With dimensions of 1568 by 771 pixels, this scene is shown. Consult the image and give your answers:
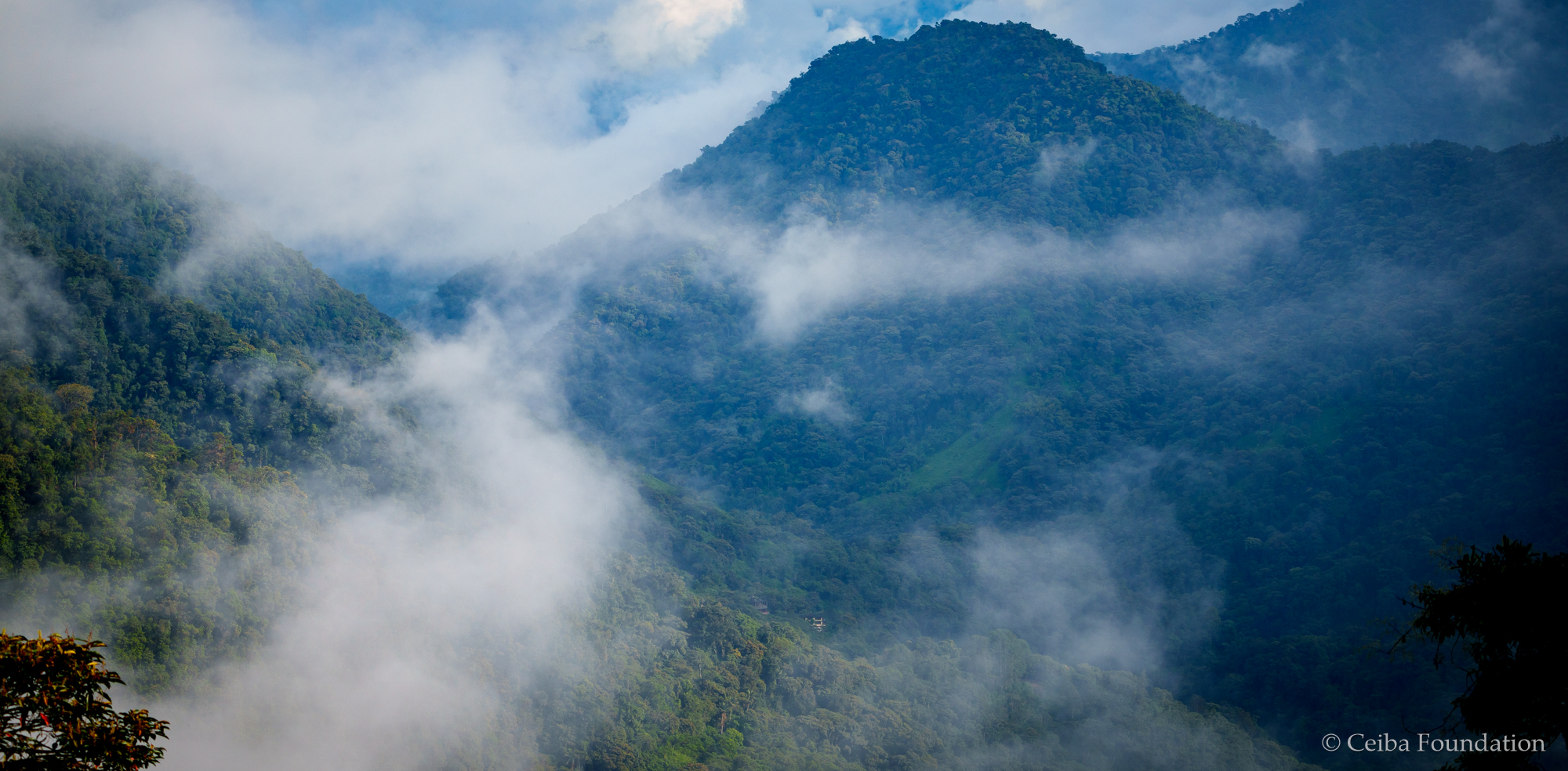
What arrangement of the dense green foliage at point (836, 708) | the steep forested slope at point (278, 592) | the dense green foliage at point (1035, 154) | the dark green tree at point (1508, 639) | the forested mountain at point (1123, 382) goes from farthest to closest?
the dense green foliage at point (1035, 154) < the forested mountain at point (1123, 382) < the dense green foliage at point (836, 708) < the steep forested slope at point (278, 592) < the dark green tree at point (1508, 639)

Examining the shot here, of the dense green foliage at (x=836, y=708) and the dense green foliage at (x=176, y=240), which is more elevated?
the dense green foliage at (x=176, y=240)

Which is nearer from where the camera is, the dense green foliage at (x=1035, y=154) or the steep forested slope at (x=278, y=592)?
the steep forested slope at (x=278, y=592)

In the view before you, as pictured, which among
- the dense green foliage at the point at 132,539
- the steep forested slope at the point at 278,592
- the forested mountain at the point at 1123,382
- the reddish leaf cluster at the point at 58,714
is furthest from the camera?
the forested mountain at the point at 1123,382

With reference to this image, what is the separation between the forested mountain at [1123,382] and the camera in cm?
9988

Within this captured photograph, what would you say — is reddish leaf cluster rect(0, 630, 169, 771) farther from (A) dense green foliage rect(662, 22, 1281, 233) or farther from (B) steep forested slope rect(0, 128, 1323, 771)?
(A) dense green foliage rect(662, 22, 1281, 233)

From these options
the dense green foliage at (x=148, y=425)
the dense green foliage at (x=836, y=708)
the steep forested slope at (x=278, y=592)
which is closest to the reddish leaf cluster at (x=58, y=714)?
the steep forested slope at (x=278, y=592)

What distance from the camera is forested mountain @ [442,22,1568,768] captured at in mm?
99875

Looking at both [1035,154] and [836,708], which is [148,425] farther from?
[1035,154]

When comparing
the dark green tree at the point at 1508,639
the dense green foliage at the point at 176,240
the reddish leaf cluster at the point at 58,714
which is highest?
the dense green foliage at the point at 176,240

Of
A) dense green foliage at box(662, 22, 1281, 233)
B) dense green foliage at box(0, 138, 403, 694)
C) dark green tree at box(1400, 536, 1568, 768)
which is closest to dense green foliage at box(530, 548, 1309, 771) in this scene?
dense green foliage at box(0, 138, 403, 694)

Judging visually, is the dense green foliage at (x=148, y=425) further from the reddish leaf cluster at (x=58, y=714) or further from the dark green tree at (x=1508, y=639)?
the dark green tree at (x=1508, y=639)

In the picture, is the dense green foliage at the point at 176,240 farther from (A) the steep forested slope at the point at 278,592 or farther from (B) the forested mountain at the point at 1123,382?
(B) the forested mountain at the point at 1123,382

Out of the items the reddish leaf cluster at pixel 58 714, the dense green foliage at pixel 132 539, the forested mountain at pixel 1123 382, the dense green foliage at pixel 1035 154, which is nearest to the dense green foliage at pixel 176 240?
the dense green foliage at pixel 132 539

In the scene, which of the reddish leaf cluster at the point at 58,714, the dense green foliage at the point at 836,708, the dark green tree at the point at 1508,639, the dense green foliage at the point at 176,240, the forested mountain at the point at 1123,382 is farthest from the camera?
the forested mountain at the point at 1123,382
